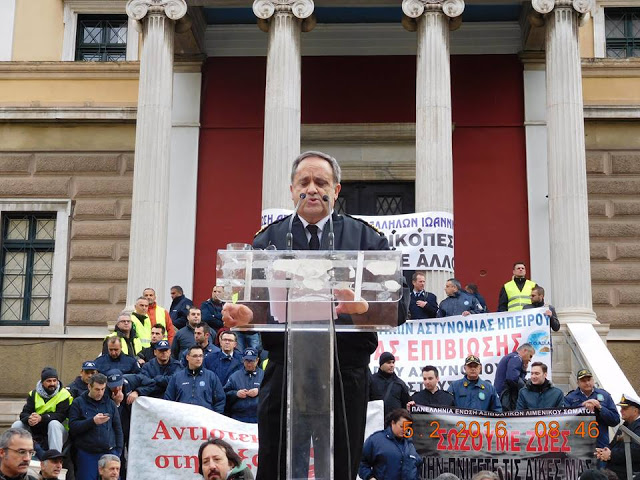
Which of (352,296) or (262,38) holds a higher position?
(262,38)

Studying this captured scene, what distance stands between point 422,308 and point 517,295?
1835 millimetres

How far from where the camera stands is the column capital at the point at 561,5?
19969 millimetres

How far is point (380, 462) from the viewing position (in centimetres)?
1125

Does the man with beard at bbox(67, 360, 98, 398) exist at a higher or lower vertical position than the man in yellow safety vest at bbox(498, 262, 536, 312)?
lower

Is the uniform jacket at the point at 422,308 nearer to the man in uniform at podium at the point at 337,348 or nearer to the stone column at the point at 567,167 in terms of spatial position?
the stone column at the point at 567,167

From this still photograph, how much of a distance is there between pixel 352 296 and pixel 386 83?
1903 cm

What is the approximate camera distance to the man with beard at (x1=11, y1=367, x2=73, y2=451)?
1249 centimetres

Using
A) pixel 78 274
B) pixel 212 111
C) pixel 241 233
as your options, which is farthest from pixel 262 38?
pixel 78 274

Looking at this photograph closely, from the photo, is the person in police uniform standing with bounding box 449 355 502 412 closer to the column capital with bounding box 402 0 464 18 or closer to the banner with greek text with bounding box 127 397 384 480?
the banner with greek text with bounding box 127 397 384 480

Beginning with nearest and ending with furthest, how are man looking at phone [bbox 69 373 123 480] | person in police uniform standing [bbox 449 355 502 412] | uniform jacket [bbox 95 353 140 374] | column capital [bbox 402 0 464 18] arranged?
man looking at phone [bbox 69 373 123 480] → person in police uniform standing [bbox 449 355 502 412] → uniform jacket [bbox 95 353 140 374] → column capital [bbox 402 0 464 18]

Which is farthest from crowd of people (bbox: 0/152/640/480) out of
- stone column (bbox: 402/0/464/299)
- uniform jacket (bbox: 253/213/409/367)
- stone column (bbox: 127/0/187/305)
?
uniform jacket (bbox: 253/213/409/367)

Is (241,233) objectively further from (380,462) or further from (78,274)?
(380,462)

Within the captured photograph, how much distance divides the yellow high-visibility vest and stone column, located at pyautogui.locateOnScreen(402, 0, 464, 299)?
2.34m

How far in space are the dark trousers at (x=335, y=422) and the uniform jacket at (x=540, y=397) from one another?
7883 mm
